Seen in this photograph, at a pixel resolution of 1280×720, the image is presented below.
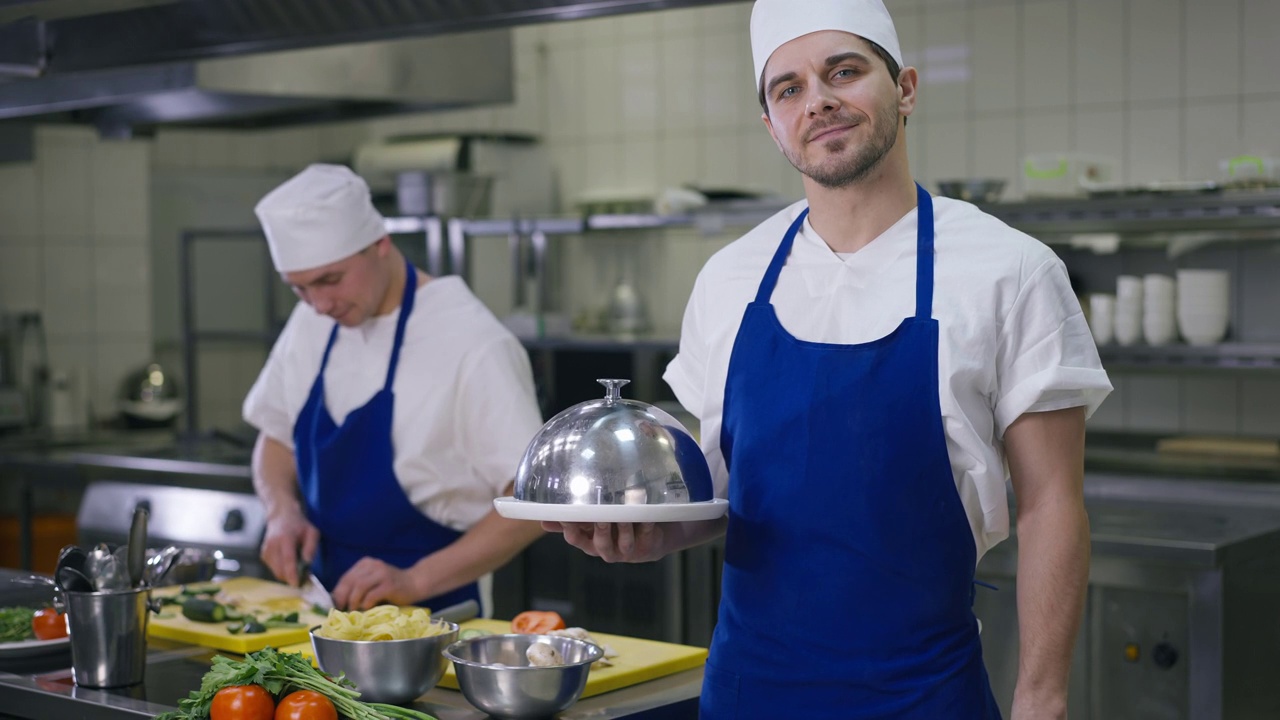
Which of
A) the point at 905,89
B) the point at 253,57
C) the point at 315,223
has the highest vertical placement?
the point at 253,57

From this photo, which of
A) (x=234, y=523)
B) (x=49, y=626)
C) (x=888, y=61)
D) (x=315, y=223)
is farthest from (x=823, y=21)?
(x=234, y=523)

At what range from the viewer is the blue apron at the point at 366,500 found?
2631 millimetres

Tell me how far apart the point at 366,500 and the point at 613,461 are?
1123 millimetres

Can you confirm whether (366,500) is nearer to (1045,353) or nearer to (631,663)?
(631,663)

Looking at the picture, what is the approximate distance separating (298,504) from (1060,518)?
1714 millimetres

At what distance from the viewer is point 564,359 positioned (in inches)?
201

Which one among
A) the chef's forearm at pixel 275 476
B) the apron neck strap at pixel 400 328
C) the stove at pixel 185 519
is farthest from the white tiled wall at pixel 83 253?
the apron neck strap at pixel 400 328

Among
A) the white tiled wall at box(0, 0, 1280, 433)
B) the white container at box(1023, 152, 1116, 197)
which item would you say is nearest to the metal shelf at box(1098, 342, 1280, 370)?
the white container at box(1023, 152, 1116, 197)

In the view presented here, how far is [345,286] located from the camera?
105 inches

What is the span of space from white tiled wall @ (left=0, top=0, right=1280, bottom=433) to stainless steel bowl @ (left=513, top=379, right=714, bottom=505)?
3.69 metres

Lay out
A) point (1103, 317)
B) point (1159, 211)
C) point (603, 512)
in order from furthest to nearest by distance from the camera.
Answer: point (1103, 317) → point (1159, 211) → point (603, 512)

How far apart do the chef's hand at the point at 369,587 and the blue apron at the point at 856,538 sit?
842mm

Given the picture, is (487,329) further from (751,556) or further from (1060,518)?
(1060,518)

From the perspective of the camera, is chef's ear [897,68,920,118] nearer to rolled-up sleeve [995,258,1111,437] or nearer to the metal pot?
rolled-up sleeve [995,258,1111,437]
